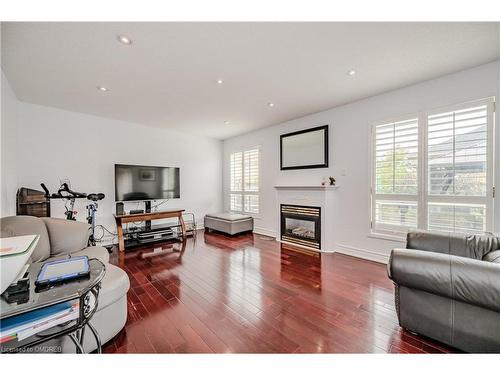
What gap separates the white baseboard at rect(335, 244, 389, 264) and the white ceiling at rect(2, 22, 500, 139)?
2.44 m

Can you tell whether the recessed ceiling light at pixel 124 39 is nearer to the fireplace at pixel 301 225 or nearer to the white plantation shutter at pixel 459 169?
the fireplace at pixel 301 225

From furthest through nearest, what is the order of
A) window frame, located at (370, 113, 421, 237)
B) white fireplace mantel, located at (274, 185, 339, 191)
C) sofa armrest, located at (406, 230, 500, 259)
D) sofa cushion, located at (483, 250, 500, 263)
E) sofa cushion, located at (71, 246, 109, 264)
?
white fireplace mantel, located at (274, 185, 339, 191)
window frame, located at (370, 113, 421, 237)
sofa cushion, located at (71, 246, 109, 264)
sofa armrest, located at (406, 230, 500, 259)
sofa cushion, located at (483, 250, 500, 263)

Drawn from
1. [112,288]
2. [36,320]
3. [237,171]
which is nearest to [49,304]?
[36,320]

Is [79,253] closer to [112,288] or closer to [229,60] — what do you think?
[112,288]

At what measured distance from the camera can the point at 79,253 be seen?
2154 mm

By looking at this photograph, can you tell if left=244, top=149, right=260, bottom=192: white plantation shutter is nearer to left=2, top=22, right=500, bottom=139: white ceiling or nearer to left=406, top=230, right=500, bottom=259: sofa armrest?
left=2, top=22, right=500, bottom=139: white ceiling

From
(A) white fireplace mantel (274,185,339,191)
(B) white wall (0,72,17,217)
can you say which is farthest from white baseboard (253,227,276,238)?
(B) white wall (0,72,17,217)

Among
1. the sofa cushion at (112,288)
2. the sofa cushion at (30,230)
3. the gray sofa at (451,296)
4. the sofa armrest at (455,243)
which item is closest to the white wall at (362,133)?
the sofa armrest at (455,243)

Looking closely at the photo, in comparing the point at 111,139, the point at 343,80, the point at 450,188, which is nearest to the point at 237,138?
the point at 111,139

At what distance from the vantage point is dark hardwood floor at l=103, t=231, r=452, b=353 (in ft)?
4.74
